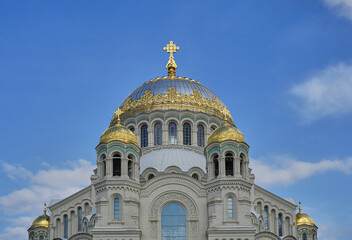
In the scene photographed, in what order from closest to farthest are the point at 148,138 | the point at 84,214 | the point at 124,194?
the point at 124,194 < the point at 84,214 < the point at 148,138

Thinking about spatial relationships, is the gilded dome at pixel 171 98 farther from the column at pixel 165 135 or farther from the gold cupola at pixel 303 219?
the gold cupola at pixel 303 219

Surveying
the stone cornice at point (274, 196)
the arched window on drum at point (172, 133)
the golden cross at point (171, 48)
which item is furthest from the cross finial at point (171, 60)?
the stone cornice at point (274, 196)

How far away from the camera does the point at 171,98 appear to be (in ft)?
173

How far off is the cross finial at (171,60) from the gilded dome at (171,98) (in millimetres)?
1631

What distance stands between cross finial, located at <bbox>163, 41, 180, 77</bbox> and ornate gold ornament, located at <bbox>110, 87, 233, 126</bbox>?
3.75 m

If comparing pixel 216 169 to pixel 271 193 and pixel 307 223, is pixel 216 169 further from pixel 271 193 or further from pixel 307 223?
pixel 307 223

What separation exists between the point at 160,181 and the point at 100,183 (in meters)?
3.59

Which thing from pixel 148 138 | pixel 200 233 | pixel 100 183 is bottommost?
pixel 200 233

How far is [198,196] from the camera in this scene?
42250mm

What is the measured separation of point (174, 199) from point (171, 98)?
1223 centimetres

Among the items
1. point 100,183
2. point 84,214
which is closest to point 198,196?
point 100,183

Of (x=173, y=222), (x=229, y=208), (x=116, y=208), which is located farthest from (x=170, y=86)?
(x=229, y=208)

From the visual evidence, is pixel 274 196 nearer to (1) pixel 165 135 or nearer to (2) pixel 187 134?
(2) pixel 187 134

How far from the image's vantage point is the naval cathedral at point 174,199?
Answer: 40781 millimetres
